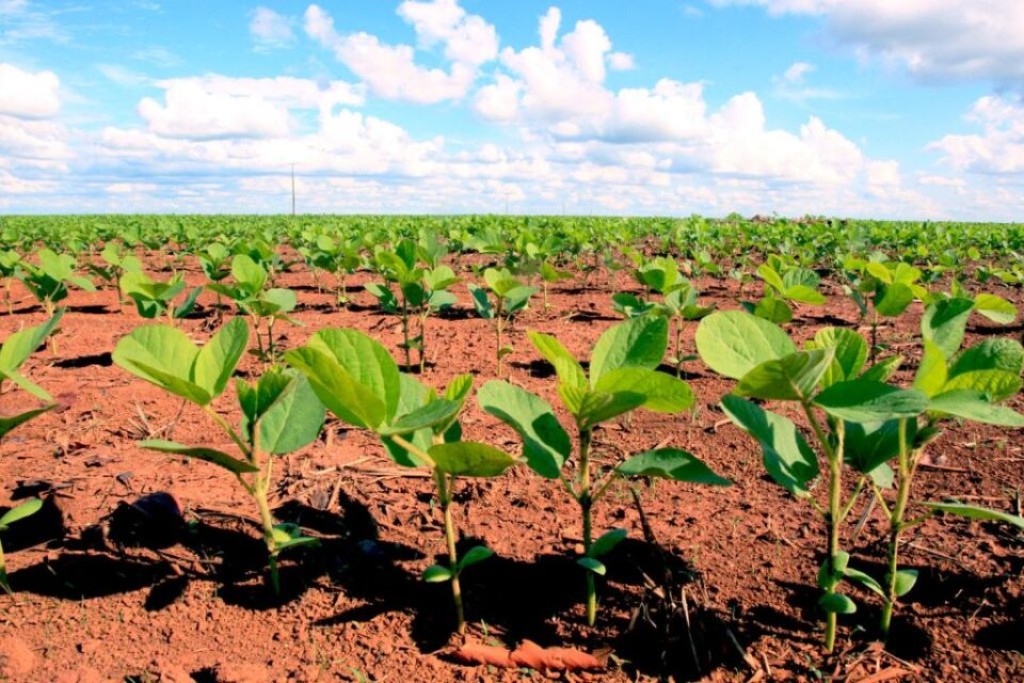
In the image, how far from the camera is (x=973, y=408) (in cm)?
110

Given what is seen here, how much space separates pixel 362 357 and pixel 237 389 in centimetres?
39

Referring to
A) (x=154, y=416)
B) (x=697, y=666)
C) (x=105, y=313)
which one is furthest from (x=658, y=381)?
(x=105, y=313)

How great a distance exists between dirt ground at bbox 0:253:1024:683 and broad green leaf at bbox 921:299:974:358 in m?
0.64

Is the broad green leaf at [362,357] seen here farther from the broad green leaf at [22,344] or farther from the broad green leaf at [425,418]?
the broad green leaf at [22,344]

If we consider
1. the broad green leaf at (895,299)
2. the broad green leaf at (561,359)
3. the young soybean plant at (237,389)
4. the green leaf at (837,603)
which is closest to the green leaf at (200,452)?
the young soybean plant at (237,389)

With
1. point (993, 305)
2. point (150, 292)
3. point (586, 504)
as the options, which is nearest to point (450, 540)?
point (586, 504)

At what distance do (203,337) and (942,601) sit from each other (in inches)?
213

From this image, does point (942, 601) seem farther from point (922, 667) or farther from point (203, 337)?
point (203, 337)

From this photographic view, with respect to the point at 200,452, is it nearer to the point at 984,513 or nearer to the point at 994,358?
the point at 984,513

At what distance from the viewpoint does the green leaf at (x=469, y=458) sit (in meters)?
1.19

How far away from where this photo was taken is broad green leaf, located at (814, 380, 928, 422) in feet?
3.46

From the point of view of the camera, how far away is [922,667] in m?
1.47

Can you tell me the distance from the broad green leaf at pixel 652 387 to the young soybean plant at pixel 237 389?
2.04ft

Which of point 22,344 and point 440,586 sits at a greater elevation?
point 22,344
